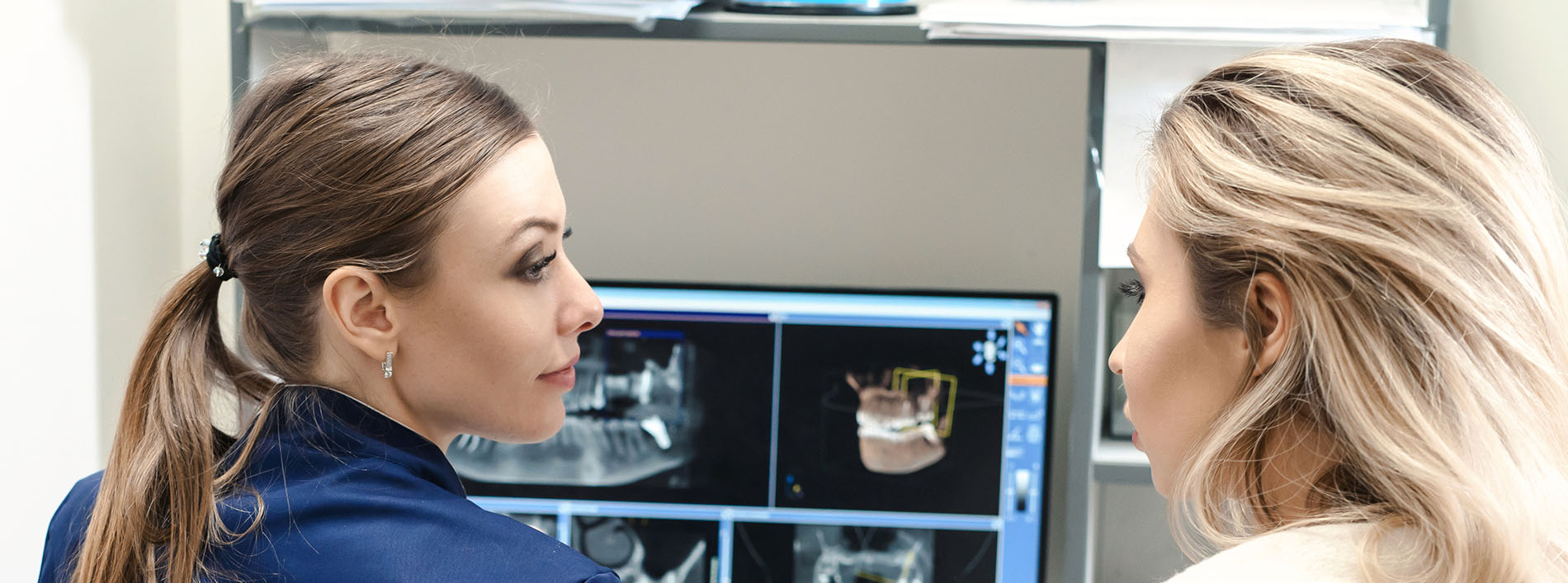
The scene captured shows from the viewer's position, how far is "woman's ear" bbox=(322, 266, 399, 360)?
2.93ft

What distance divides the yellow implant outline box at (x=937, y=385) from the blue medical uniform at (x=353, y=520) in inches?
29.2

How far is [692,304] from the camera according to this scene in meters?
1.54

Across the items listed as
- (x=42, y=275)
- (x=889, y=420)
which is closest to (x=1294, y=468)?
(x=889, y=420)

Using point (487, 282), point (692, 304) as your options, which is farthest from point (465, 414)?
point (692, 304)

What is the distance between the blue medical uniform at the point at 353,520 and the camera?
2.63ft

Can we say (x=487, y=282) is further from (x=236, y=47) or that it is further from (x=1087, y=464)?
(x=1087, y=464)

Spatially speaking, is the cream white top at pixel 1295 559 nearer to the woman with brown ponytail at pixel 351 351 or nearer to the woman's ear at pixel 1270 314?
the woman's ear at pixel 1270 314

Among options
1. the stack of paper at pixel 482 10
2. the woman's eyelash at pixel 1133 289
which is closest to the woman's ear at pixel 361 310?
the stack of paper at pixel 482 10

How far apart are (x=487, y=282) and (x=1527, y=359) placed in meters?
0.72

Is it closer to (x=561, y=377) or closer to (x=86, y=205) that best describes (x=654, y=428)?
(x=561, y=377)

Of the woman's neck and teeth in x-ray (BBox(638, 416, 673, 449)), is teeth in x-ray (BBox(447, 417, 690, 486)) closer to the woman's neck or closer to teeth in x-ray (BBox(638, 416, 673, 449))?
teeth in x-ray (BBox(638, 416, 673, 449))

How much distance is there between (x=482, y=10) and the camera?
1.27 m

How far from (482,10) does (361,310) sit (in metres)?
0.48

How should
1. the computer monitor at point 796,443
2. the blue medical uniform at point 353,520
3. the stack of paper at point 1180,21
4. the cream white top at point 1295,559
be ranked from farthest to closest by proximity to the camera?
the computer monitor at point 796,443
the stack of paper at point 1180,21
the blue medical uniform at point 353,520
the cream white top at point 1295,559
